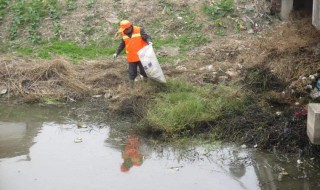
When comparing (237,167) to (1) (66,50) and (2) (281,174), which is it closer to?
(2) (281,174)

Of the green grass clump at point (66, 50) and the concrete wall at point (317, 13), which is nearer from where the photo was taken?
the concrete wall at point (317, 13)

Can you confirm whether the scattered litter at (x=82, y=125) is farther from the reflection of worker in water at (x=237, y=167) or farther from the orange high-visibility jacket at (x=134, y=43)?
the reflection of worker in water at (x=237, y=167)

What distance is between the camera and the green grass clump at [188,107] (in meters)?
7.95

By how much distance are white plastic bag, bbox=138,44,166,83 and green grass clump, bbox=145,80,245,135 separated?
Result: 1.24ft

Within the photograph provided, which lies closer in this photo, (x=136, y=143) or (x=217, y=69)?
(x=136, y=143)

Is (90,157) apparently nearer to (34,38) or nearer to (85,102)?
(85,102)

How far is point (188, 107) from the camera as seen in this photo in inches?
320

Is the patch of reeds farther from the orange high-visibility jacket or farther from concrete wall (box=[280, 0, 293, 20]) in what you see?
concrete wall (box=[280, 0, 293, 20])

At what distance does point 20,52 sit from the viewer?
1241cm

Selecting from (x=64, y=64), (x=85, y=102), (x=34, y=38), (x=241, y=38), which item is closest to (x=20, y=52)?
(x=34, y=38)

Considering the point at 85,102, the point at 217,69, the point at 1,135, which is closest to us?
the point at 1,135

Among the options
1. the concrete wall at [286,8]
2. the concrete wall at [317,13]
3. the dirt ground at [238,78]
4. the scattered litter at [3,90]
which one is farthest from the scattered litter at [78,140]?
the concrete wall at [286,8]

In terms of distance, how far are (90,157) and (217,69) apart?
13.5ft

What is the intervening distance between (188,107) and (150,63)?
149 cm
